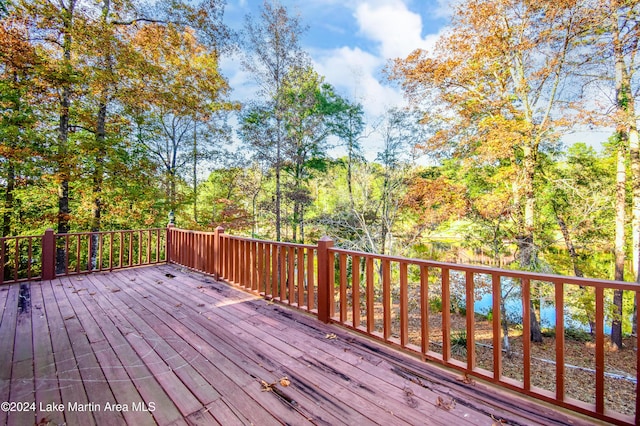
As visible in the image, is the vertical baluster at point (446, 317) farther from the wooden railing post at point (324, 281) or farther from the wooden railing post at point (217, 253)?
the wooden railing post at point (217, 253)

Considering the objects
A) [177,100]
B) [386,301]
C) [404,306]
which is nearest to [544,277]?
[404,306]

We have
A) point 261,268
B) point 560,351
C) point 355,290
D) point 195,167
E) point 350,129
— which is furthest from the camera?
point 195,167

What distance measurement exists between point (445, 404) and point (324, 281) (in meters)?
1.42

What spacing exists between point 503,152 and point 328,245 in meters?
5.78

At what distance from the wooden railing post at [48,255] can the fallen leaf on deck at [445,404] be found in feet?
19.1

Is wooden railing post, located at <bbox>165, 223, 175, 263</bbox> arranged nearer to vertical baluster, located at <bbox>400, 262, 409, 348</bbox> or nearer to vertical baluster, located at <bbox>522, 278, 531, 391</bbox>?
vertical baluster, located at <bbox>400, 262, 409, 348</bbox>

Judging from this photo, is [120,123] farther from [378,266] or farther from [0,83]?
[378,266]

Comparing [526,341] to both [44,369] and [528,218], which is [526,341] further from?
[528,218]

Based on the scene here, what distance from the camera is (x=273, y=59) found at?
29.5 feet

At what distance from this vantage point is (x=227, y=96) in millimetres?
9469

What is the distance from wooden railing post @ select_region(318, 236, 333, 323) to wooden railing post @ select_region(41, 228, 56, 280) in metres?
4.67

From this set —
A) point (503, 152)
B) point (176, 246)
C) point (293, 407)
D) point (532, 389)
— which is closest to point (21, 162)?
point (176, 246)

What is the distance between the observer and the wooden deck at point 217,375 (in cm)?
147

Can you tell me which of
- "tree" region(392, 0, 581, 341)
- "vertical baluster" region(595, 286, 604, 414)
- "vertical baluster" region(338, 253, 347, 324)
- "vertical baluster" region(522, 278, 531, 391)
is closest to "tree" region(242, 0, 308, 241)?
"tree" region(392, 0, 581, 341)
